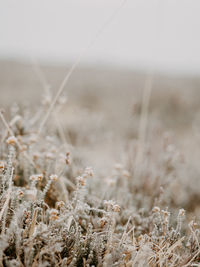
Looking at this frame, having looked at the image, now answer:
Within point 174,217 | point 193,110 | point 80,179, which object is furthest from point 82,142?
point 193,110

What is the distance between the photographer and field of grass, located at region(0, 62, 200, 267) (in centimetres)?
117

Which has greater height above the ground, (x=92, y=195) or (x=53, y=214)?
(x=53, y=214)

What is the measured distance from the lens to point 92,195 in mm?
1872

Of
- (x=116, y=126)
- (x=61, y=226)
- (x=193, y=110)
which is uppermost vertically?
(x=193, y=110)

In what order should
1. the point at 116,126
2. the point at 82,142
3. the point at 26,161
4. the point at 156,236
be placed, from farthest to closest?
the point at 116,126, the point at 82,142, the point at 26,161, the point at 156,236

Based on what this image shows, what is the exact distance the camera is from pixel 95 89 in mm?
9242

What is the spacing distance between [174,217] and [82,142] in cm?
215

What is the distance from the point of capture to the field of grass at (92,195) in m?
1.17

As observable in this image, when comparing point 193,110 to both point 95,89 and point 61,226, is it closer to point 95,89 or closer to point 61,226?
point 95,89

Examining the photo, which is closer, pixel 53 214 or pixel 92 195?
pixel 53 214

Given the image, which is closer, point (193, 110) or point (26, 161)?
point (26, 161)

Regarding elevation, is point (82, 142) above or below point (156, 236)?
above

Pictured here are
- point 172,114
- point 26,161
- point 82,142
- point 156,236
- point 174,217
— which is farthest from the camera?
point 172,114

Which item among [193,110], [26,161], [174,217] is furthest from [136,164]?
[193,110]
